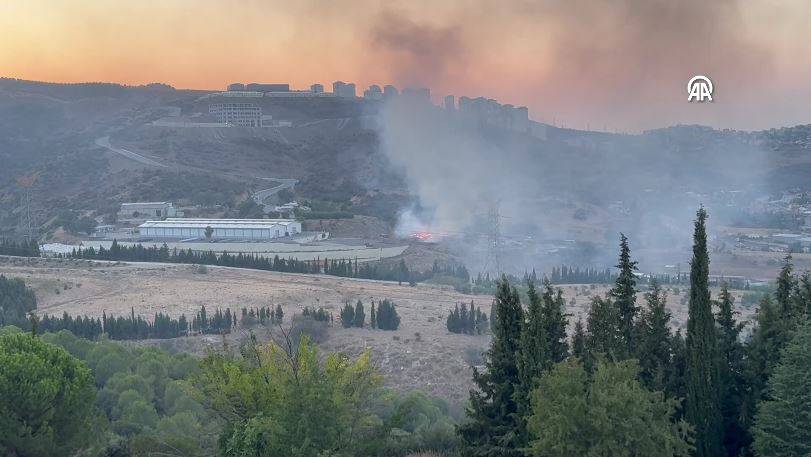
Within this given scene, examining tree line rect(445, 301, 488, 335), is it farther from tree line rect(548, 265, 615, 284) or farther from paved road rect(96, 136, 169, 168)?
paved road rect(96, 136, 169, 168)

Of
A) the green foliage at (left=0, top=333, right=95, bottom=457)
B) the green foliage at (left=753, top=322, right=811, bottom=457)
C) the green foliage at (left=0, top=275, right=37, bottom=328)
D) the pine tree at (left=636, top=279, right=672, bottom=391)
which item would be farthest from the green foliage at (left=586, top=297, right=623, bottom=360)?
the green foliage at (left=0, top=275, right=37, bottom=328)

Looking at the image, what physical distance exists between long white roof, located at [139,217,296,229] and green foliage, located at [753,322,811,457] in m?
49.1

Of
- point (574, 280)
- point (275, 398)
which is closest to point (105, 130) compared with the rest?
point (574, 280)

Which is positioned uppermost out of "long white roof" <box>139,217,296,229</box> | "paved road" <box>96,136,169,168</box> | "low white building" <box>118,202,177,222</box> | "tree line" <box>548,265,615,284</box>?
"paved road" <box>96,136,169,168</box>

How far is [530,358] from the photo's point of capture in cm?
1584

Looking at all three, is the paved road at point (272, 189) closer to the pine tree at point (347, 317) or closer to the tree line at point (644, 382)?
the pine tree at point (347, 317)

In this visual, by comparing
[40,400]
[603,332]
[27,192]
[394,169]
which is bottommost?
[40,400]

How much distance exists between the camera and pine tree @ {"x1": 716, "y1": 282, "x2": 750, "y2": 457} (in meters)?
17.7

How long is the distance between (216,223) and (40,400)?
48.3m

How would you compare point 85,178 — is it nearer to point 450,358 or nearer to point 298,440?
point 450,358

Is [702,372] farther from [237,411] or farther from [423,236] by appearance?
[423,236]

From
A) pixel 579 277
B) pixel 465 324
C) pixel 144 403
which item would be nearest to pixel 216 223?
pixel 579 277

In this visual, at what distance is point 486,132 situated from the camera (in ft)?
379

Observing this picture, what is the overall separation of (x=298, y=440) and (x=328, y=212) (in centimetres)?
5814
